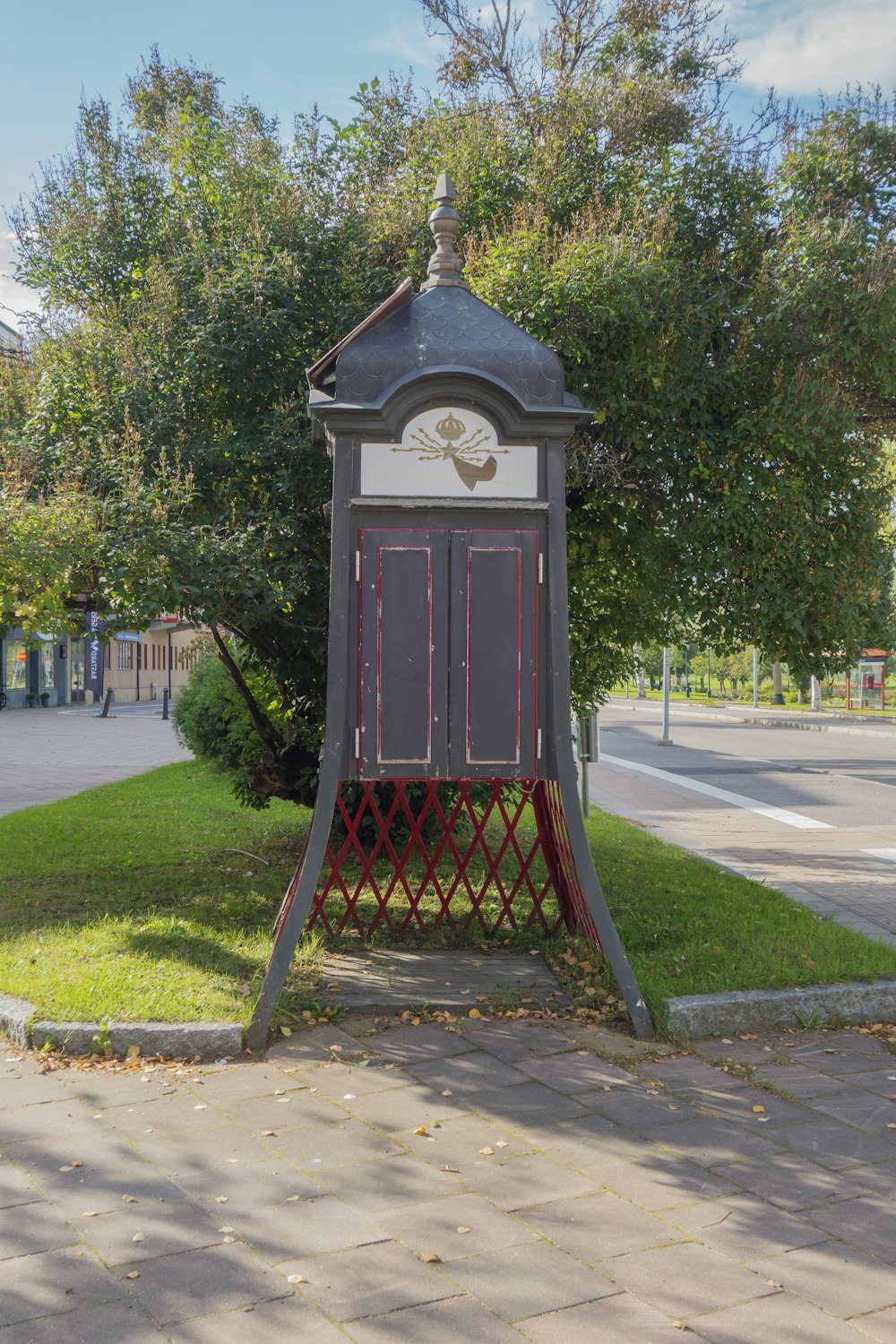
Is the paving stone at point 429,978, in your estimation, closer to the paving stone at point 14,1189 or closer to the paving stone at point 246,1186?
the paving stone at point 246,1186

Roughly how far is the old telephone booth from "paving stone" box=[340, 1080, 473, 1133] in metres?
1.10

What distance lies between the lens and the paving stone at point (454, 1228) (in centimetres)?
331

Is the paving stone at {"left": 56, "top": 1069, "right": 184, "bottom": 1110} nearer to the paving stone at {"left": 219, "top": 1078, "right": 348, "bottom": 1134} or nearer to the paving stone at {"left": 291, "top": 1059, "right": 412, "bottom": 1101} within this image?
the paving stone at {"left": 219, "top": 1078, "right": 348, "bottom": 1134}

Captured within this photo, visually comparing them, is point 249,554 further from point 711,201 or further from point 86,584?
point 711,201

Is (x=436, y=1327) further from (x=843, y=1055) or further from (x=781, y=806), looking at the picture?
(x=781, y=806)

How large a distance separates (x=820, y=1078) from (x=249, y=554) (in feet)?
13.1

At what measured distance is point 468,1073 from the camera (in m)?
4.72

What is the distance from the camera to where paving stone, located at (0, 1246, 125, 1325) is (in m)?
2.99

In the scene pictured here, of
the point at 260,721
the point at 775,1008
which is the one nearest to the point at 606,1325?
the point at 775,1008

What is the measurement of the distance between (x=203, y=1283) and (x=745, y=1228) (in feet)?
5.18

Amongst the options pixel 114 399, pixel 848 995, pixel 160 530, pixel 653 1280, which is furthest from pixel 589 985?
pixel 114 399

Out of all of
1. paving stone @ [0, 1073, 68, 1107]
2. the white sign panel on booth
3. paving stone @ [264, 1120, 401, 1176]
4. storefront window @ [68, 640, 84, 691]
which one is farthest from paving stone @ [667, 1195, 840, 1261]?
storefront window @ [68, 640, 84, 691]

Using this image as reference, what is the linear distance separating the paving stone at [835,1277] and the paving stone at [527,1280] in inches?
19.6

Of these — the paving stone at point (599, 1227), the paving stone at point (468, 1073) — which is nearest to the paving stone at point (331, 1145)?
the paving stone at point (468, 1073)
